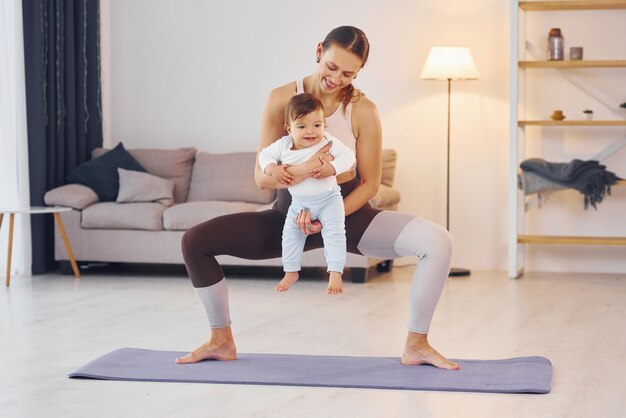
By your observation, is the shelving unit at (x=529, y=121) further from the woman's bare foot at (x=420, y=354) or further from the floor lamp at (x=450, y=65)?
the woman's bare foot at (x=420, y=354)

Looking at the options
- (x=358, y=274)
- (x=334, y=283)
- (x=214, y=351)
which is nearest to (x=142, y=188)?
(x=358, y=274)

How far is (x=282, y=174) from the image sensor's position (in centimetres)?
326

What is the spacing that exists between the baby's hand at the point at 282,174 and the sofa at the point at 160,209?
2.66 metres

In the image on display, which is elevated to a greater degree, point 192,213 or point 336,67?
point 336,67

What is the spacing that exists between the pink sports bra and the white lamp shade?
2905mm

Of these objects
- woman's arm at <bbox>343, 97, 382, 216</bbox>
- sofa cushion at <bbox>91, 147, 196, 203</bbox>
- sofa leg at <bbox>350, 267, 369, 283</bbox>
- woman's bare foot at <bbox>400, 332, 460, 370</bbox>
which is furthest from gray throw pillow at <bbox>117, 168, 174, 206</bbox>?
woman's bare foot at <bbox>400, 332, 460, 370</bbox>

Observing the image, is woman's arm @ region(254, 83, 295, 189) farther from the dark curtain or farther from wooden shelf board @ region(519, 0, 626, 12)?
the dark curtain

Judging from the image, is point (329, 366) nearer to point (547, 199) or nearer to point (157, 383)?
point (157, 383)

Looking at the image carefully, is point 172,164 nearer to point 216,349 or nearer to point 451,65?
point 451,65

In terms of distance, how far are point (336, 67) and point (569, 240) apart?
3280 mm

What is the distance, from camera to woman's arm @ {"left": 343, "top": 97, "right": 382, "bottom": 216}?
3.46 metres

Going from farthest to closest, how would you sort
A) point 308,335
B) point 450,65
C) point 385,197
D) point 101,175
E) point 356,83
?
point 356,83 → point 101,175 → point 450,65 → point 385,197 → point 308,335

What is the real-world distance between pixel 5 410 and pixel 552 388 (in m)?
1.65

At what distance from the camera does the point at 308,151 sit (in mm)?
3264
